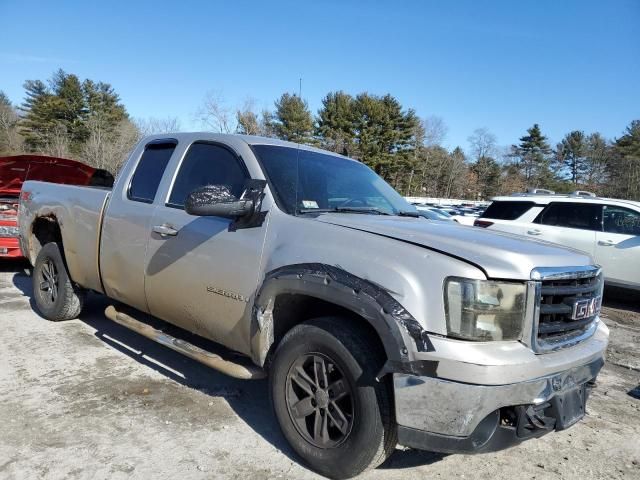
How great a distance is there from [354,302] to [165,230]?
71.3 inches

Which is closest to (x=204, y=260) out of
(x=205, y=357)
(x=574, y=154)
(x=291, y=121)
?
(x=205, y=357)

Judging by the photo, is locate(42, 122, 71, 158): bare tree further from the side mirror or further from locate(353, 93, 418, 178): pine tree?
the side mirror

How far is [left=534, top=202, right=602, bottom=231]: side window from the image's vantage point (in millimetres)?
8336

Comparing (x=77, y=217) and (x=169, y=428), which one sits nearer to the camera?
(x=169, y=428)

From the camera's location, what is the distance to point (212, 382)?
407 cm

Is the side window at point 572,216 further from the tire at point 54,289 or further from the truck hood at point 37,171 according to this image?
the truck hood at point 37,171

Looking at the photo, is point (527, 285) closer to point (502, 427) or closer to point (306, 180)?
point (502, 427)

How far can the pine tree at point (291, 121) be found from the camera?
4372cm

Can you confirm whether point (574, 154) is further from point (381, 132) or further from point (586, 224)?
point (586, 224)

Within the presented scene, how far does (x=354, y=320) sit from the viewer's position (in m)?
2.69

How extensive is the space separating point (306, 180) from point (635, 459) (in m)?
2.84

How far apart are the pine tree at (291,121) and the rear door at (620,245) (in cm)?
3655

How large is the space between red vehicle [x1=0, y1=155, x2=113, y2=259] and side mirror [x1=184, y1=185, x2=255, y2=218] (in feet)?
19.5

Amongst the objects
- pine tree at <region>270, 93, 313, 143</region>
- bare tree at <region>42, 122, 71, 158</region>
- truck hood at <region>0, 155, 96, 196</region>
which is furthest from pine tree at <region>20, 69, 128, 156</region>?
truck hood at <region>0, 155, 96, 196</region>
